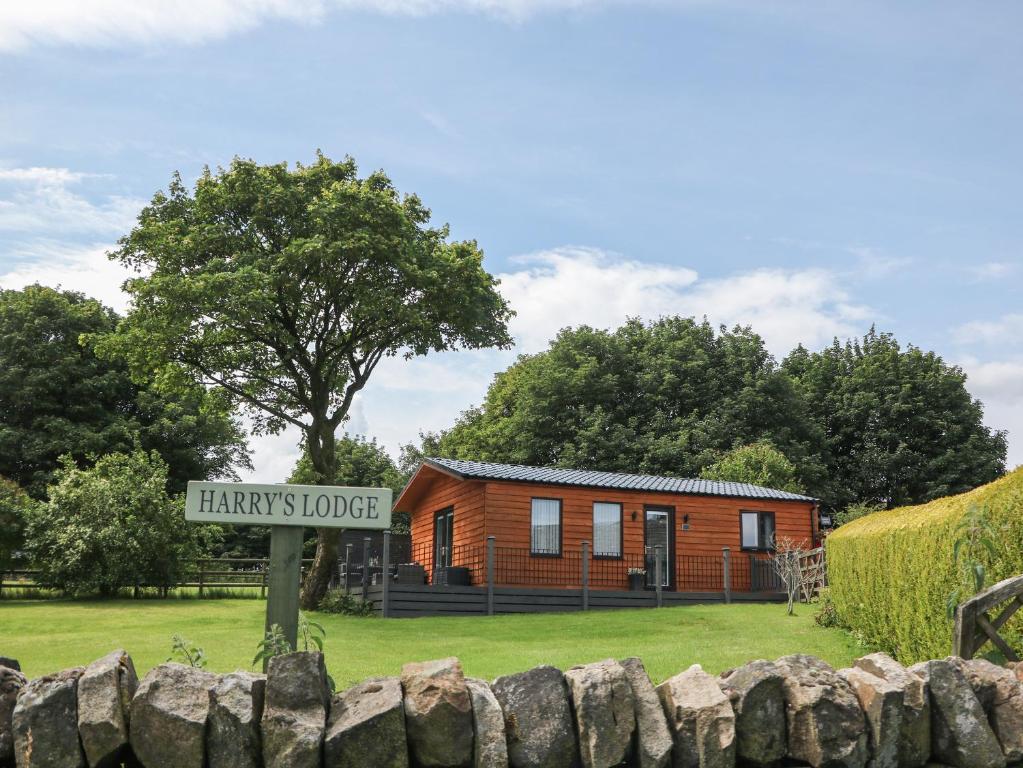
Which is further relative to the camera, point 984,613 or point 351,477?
point 351,477

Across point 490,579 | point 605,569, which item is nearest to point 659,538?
point 605,569

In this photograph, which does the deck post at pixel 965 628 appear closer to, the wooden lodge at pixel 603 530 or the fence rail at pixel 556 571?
the fence rail at pixel 556 571

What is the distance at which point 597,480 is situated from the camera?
2555 cm

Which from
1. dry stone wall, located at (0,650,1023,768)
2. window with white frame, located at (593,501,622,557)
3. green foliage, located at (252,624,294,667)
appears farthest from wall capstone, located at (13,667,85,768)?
window with white frame, located at (593,501,622,557)

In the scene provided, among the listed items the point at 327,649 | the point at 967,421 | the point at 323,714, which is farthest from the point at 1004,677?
the point at 967,421

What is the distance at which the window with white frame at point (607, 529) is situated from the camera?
2486 centimetres

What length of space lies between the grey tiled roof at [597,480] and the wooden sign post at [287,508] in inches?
675

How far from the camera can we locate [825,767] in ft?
15.4

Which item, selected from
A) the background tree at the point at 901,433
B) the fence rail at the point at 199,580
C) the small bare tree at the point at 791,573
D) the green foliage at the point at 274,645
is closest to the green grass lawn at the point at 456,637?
the small bare tree at the point at 791,573

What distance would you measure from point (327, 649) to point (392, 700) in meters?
9.72

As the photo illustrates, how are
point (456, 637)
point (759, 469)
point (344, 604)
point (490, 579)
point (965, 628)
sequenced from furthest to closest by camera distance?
point (759, 469) < point (344, 604) < point (490, 579) < point (456, 637) < point (965, 628)

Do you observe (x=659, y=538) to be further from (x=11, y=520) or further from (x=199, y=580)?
(x=11, y=520)

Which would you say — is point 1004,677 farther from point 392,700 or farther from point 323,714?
point 323,714

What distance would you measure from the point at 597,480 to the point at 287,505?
65.6 feet
